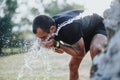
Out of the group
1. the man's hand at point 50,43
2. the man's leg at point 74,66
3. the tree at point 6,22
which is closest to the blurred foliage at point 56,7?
the tree at point 6,22

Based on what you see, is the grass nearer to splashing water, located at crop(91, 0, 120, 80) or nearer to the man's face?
the man's face

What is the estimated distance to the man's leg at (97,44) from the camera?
5137mm

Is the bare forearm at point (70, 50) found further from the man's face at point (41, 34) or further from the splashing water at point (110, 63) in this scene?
the splashing water at point (110, 63)

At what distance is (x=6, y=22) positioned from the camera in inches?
1174

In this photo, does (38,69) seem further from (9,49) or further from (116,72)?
(9,49)

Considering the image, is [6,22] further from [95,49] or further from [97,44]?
[95,49]

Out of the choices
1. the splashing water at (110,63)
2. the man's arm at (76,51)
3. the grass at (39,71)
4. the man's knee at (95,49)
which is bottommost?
the grass at (39,71)

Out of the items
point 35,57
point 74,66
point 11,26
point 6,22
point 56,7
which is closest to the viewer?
point 74,66

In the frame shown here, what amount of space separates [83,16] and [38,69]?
7.17 meters

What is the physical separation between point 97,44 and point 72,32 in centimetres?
35

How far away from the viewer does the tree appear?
Answer: 86.2ft

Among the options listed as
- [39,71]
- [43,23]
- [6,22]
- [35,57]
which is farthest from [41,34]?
[6,22]

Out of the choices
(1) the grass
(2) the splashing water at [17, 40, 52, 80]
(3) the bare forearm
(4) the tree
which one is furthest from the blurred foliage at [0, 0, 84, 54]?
(3) the bare forearm

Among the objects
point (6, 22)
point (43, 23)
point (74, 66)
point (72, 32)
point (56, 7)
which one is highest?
point (43, 23)
